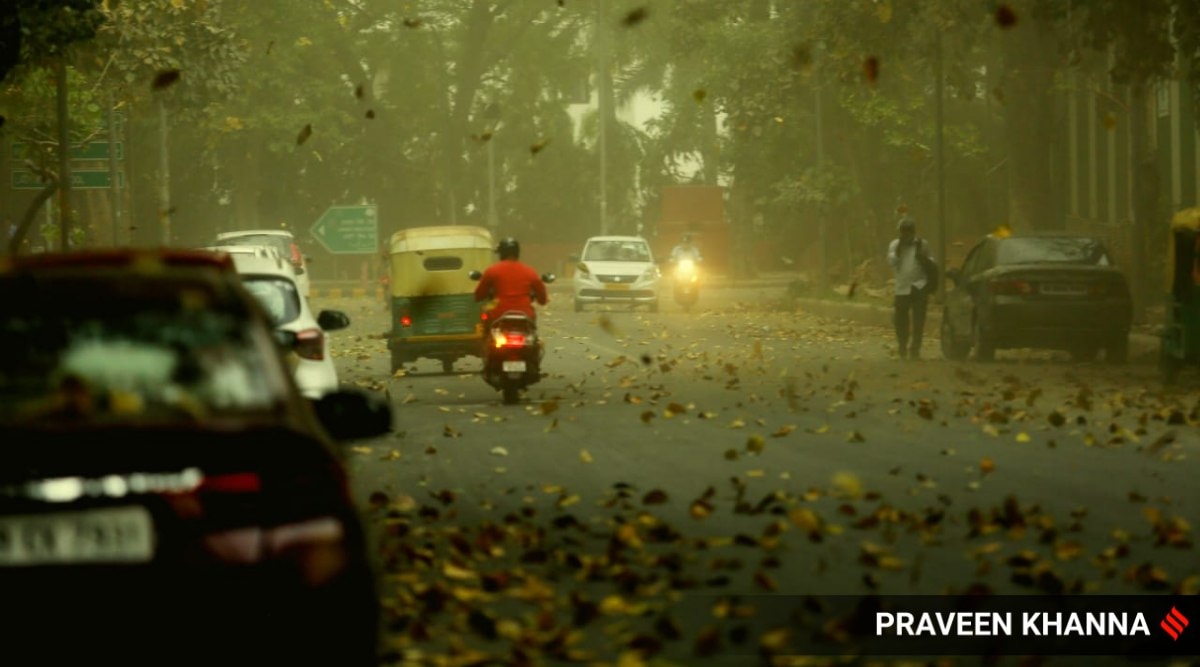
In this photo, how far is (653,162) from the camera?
84375 mm

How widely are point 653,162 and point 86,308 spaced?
259 ft

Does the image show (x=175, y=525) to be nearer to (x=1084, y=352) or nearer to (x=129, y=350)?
(x=129, y=350)

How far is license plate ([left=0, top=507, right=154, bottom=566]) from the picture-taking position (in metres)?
4.92

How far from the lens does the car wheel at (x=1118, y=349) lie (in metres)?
25.7

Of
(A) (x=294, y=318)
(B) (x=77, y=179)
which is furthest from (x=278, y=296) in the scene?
(B) (x=77, y=179)

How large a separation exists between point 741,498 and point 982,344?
48.2 ft

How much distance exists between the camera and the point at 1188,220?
20.7 meters

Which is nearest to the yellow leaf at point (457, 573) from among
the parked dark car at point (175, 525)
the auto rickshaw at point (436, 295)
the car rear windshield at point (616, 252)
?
the parked dark car at point (175, 525)

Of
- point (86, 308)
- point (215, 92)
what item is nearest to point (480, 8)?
point (215, 92)

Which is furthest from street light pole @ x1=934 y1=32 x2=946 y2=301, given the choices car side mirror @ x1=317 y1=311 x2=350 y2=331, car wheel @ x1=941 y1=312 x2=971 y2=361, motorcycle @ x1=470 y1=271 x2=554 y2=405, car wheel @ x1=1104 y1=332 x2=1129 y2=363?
car side mirror @ x1=317 y1=311 x2=350 y2=331

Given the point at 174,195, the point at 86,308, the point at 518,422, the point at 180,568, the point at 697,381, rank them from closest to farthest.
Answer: the point at 180,568 → the point at 86,308 → the point at 518,422 → the point at 697,381 → the point at 174,195

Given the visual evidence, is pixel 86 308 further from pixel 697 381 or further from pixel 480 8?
pixel 480 8

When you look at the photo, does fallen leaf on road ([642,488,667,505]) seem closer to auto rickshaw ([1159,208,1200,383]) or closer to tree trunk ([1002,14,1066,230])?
auto rickshaw ([1159,208,1200,383])

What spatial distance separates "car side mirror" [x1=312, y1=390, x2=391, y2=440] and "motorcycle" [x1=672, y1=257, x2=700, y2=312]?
1609 inches
